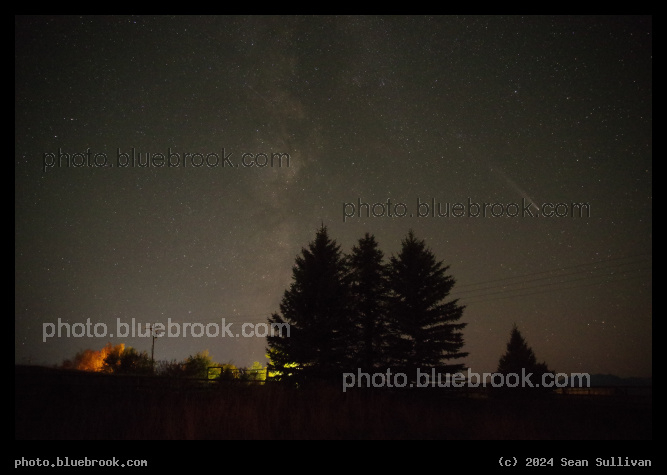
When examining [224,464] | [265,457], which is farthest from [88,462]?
[265,457]

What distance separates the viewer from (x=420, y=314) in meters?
22.2

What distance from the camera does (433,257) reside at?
77.6 ft

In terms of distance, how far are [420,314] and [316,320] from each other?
7.05 m

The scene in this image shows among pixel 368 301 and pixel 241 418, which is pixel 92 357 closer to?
pixel 368 301

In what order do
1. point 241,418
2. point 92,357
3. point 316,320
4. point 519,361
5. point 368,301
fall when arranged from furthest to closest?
point 92,357 < point 519,361 < point 368,301 < point 316,320 < point 241,418

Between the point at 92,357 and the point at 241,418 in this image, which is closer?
the point at 241,418

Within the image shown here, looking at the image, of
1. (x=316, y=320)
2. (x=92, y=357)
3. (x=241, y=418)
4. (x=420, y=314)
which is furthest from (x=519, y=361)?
(x=92, y=357)

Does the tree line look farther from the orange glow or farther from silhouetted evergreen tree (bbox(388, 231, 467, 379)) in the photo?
the orange glow

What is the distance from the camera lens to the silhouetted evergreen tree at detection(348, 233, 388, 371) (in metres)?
21.0

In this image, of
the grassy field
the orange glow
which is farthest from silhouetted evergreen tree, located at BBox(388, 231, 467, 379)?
the orange glow

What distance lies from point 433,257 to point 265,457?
19.6 m

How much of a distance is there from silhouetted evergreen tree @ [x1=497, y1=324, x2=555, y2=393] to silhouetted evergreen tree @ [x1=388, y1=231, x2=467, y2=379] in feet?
47.5

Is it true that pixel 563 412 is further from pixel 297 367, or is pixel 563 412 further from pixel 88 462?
pixel 88 462

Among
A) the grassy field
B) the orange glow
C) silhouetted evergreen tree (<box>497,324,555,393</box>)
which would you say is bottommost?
the orange glow
